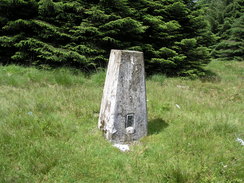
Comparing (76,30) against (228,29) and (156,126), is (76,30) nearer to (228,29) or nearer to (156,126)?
(156,126)

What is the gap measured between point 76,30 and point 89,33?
2.21 ft

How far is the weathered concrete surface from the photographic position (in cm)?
311

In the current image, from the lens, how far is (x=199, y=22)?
998 cm

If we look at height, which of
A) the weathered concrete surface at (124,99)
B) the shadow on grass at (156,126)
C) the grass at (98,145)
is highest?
the weathered concrete surface at (124,99)

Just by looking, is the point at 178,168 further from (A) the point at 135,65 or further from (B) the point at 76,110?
(B) the point at 76,110

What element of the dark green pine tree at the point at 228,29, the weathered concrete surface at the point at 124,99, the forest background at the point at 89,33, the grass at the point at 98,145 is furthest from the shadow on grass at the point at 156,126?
the dark green pine tree at the point at 228,29

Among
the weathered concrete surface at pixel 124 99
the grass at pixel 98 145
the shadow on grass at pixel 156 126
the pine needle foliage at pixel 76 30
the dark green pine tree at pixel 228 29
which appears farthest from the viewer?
the dark green pine tree at pixel 228 29

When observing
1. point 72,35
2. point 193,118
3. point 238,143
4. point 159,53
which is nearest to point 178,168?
point 238,143

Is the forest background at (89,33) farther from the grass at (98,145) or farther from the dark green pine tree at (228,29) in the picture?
the dark green pine tree at (228,29)

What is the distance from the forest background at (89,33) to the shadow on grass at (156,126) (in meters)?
4.39

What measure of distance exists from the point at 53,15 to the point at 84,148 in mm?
6978

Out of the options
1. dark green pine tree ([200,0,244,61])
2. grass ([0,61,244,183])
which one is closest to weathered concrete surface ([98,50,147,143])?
grass ([0,61,244,183])

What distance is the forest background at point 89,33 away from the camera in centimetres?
746

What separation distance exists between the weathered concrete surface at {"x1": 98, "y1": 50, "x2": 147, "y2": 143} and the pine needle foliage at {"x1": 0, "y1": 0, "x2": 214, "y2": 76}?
4530mm
